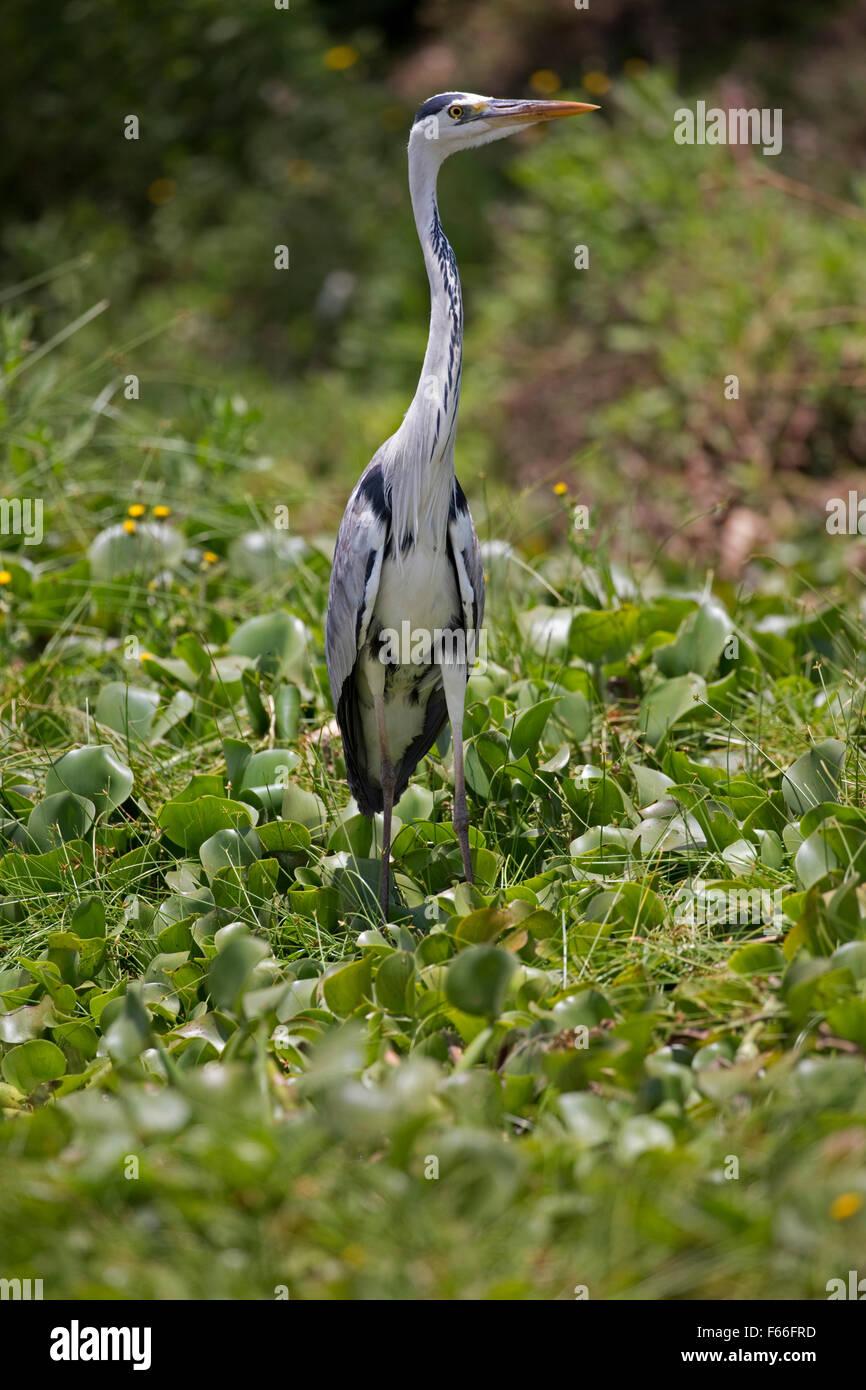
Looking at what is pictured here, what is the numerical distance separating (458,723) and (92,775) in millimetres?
1126

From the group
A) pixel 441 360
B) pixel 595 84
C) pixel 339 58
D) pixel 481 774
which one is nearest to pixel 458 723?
pixel 481 774

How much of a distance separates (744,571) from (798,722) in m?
2.69

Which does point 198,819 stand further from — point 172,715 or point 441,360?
point 441,360

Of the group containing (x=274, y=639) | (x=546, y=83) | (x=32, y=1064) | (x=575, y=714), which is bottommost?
(x=32, y=1064)

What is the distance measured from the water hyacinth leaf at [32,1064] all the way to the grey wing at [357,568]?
122 centimetres

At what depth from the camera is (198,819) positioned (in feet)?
11.8

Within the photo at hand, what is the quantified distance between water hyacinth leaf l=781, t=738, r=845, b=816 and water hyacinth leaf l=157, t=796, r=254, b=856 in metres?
1.51

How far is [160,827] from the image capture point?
3654 millimetres

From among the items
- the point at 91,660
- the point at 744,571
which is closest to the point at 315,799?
the point at 91,660

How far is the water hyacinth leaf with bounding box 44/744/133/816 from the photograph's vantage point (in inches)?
146

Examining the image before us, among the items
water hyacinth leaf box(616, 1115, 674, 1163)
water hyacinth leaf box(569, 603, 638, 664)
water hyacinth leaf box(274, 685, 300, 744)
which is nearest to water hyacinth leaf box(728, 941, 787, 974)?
water hyacinth leaf box(616, 1115, 674, 1163)

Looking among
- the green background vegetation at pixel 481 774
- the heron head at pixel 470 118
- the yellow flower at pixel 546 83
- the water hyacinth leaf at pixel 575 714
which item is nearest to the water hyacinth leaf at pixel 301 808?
the green background vegetation at pixel 481 774

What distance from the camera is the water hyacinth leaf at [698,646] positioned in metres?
4.25

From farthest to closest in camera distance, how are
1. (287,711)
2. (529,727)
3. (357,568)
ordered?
(287,711), (529,727), (357,568)
